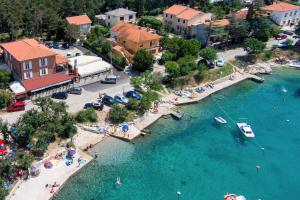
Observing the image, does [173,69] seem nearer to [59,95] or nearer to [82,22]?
[59,95]

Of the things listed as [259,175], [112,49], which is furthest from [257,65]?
[259,175]

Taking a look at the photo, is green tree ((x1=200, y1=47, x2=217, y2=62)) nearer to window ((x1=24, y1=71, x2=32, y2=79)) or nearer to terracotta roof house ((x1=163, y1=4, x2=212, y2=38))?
terracotta roof house ((x1=163, y1=4, x2=212, y2=38))

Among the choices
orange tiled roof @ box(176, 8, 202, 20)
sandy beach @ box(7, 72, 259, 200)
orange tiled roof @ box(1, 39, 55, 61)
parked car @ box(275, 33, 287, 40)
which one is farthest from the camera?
parked car @ box(275, 33, 287, 40)

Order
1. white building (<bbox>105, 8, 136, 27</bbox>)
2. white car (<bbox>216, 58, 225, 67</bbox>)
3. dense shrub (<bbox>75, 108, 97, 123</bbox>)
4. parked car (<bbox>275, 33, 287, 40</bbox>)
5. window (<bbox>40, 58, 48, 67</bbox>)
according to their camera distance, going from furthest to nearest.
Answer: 1. parked car (<bbox>275, 33, 287, 40</bbox>)
2. white building (<bbox>105, 8, 136, 27</bbox>)
3. white car (<bbox>216, 58, 225, 67</bbox>)
4. window (<bbox>40, 58, 48, 67</bbox>)
5. dense shrub (<bbox>75, 108, 97, 123</bbox>)

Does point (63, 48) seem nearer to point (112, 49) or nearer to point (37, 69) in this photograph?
point (112, 49)

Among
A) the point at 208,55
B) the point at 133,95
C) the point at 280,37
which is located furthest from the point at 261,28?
the point at 133,95

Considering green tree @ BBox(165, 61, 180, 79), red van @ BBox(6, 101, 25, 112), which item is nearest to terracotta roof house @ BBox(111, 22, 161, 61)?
green tree @ BBox(165, 61, 180, 79)
